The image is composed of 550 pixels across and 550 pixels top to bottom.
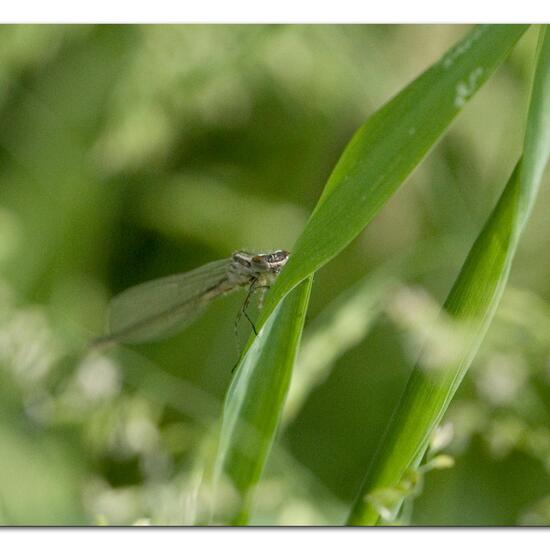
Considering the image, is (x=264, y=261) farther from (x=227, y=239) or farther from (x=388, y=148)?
(x=227, y=239)

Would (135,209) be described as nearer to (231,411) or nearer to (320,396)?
(320,396)

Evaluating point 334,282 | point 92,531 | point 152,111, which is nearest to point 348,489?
point 334,282

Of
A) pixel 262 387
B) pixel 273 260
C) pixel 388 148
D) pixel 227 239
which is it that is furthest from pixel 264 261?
pixel 227 239

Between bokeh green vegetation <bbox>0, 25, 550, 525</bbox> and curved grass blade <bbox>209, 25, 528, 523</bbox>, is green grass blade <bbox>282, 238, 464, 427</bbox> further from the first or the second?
curved grass blade <bbox>209, 25, 528, 523</bbox>

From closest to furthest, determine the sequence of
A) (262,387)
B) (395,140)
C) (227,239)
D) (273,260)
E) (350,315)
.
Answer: (395,140)
(262,387)
(273,260)
(350,315)
(227,239)

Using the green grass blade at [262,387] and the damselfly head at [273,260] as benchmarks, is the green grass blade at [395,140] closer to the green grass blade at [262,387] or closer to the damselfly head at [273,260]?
the green grass blade at [262,387]
